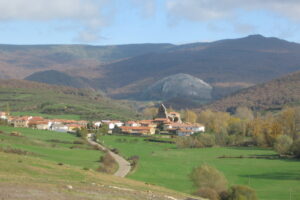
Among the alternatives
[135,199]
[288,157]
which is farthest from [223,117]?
[135,199]

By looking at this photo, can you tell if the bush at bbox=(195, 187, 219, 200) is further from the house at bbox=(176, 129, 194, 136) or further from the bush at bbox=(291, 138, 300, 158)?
the house at bbox=(176, 129, 194, 136)

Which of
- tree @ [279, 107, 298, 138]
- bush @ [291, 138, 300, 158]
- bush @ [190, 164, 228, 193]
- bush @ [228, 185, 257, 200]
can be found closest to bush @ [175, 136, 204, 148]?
tree @ [279, 107, 298, 138]

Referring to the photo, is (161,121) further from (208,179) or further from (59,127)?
(208,179)

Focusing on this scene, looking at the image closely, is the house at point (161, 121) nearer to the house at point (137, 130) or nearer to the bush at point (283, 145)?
the house at point (137, 130)

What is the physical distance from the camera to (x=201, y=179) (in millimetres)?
47656

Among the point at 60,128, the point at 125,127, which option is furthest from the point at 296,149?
the point at 60,128

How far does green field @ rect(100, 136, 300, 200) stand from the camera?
182 feet

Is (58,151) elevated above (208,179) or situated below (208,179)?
above

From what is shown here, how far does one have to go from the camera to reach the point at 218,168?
73125 millimetres

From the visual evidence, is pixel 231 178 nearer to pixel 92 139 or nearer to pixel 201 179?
pixel 201 179

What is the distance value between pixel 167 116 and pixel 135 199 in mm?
136731

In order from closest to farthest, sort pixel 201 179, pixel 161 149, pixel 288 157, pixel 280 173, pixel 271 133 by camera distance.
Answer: pixel 201 179 → pixel 280 173 → pixel 288 157 → pixel 161 149 → pixel 271 133

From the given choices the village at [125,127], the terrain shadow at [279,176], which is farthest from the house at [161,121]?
the terrain shadow at [279,176]

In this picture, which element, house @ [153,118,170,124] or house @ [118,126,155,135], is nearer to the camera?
house @ [118,126,155,135]
